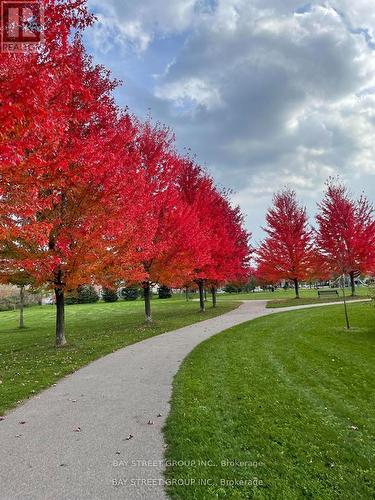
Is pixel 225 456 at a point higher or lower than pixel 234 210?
lower

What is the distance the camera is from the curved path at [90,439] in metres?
3.87

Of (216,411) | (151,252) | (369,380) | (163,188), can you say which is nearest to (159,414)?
(216,411)

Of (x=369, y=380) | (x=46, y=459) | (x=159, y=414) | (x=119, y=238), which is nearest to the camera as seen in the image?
(x=46, y=459)

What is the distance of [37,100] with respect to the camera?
20.3 ft

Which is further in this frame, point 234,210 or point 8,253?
point 234,210

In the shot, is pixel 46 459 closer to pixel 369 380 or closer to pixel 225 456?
pixel 225 456

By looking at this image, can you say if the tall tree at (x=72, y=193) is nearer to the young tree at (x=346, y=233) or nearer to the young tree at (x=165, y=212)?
the young tree at (x=165, y=212)

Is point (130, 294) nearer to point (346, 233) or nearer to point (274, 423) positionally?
point (346, 233)

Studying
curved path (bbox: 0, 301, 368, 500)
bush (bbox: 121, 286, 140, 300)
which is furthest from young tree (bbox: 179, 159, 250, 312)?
bush (bbox: 121, 286, 140, 300)

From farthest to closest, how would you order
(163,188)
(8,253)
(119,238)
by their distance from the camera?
1. (163,188)
2. (119,238)
3. (8,253)

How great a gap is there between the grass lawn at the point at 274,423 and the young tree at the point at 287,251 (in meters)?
21.8

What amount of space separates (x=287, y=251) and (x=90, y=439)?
29841mm

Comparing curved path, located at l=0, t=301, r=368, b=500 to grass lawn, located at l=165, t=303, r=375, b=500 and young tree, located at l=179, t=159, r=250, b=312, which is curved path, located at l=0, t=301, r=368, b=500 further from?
young tree, located at l=179, t=159, r=250, b=312

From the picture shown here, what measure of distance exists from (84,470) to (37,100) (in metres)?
5.46
